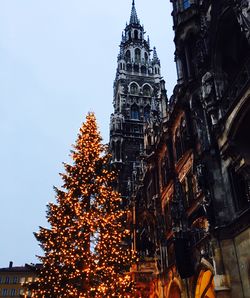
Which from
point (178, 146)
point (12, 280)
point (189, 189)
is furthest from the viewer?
point (12, 280)

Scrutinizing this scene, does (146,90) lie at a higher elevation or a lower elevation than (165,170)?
higher

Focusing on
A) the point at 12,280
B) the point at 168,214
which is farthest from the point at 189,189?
the point at 12,280

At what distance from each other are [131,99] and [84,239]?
48.4 meters

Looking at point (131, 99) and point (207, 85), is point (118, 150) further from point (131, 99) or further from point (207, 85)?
point (207, 85)

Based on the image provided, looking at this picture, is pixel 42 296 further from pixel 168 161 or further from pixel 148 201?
pixel 148 201

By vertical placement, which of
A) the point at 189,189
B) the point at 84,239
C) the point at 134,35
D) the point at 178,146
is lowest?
the point at 84,239

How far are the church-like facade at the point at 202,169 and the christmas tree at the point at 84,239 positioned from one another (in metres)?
3.38

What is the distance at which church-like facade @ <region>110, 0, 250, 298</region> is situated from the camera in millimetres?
15633

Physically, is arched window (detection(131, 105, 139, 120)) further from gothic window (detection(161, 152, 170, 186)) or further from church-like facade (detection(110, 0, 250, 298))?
gothic window (detection(161, 152, 170, 186))

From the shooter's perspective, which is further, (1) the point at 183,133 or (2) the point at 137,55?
(2) the point at 137,55

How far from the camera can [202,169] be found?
17.9m

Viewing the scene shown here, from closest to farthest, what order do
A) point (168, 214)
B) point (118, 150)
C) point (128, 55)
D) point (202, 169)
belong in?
point (202, 169) → point (168, 214) → point (118, 150) → point (128, 55)

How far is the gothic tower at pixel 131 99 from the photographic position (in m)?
55.8

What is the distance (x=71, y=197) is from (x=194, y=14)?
1576cm
